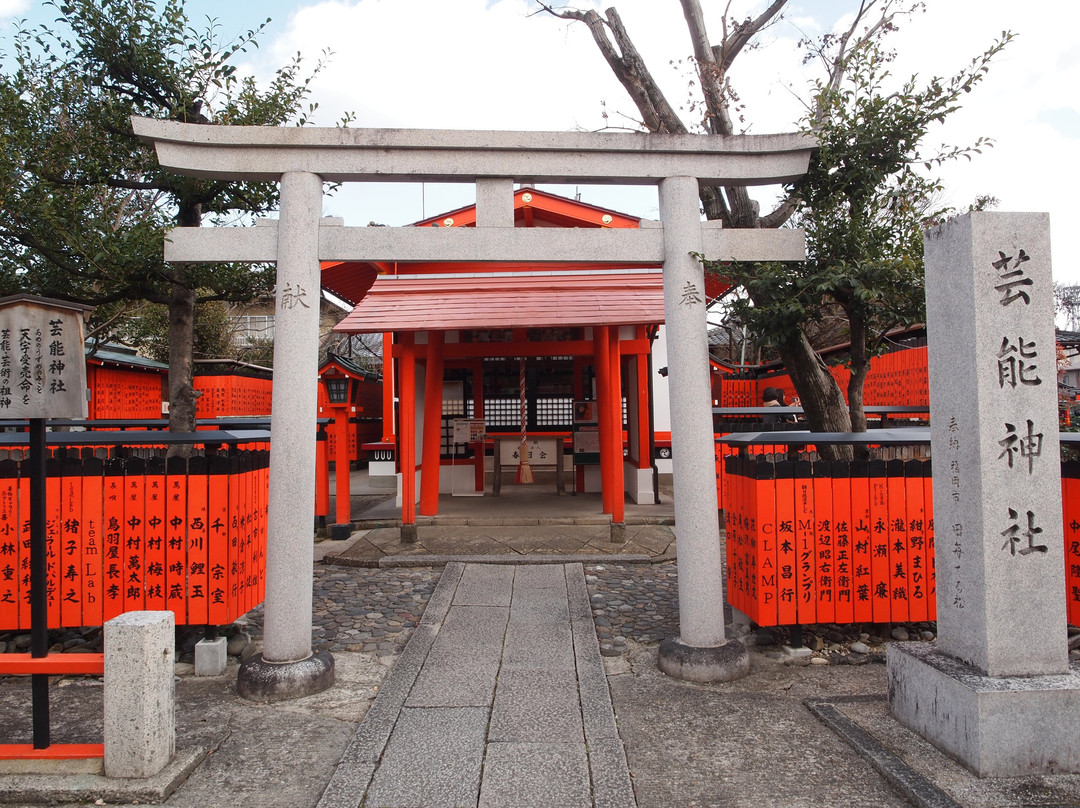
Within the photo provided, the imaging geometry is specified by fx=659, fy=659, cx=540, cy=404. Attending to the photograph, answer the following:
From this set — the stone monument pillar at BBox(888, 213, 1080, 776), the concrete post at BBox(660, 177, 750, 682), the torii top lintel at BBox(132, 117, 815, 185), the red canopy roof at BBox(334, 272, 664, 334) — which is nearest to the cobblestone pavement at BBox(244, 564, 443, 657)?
the concrete post at BBox(660, 177, 750, 682)

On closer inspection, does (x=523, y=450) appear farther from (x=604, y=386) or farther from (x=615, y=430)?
(x=615, y=430)

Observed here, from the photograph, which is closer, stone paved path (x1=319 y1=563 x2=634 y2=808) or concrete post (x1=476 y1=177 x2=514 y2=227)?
stone paved path (x1=319 y1=563 x2=634 y2=808)

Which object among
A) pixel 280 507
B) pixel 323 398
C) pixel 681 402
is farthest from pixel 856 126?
pixel 323 398

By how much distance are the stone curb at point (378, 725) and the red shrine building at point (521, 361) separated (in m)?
3.10

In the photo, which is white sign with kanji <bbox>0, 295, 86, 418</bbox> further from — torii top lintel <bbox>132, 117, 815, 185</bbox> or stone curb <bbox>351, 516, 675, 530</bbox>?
stone curb <bbox>351, 516, 675, 530</bbox>

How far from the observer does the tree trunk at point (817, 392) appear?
6215 millimetres

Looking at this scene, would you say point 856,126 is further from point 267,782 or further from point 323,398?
point 323,398

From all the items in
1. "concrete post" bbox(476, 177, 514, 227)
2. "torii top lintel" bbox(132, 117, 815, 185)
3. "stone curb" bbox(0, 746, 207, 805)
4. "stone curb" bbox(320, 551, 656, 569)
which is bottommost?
"stone curb" bbox(0, 746, 207, 805)

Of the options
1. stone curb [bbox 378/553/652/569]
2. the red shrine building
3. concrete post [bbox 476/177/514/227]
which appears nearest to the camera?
concrete post [bbox 476/177/514/227]

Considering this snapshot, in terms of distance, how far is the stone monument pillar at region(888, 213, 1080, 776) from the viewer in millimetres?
3475

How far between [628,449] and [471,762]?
915 centimetres

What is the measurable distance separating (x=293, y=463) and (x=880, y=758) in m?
3.93

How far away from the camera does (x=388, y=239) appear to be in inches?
187

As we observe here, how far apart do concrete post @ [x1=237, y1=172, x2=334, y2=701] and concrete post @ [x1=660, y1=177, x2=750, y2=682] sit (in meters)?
2.55
